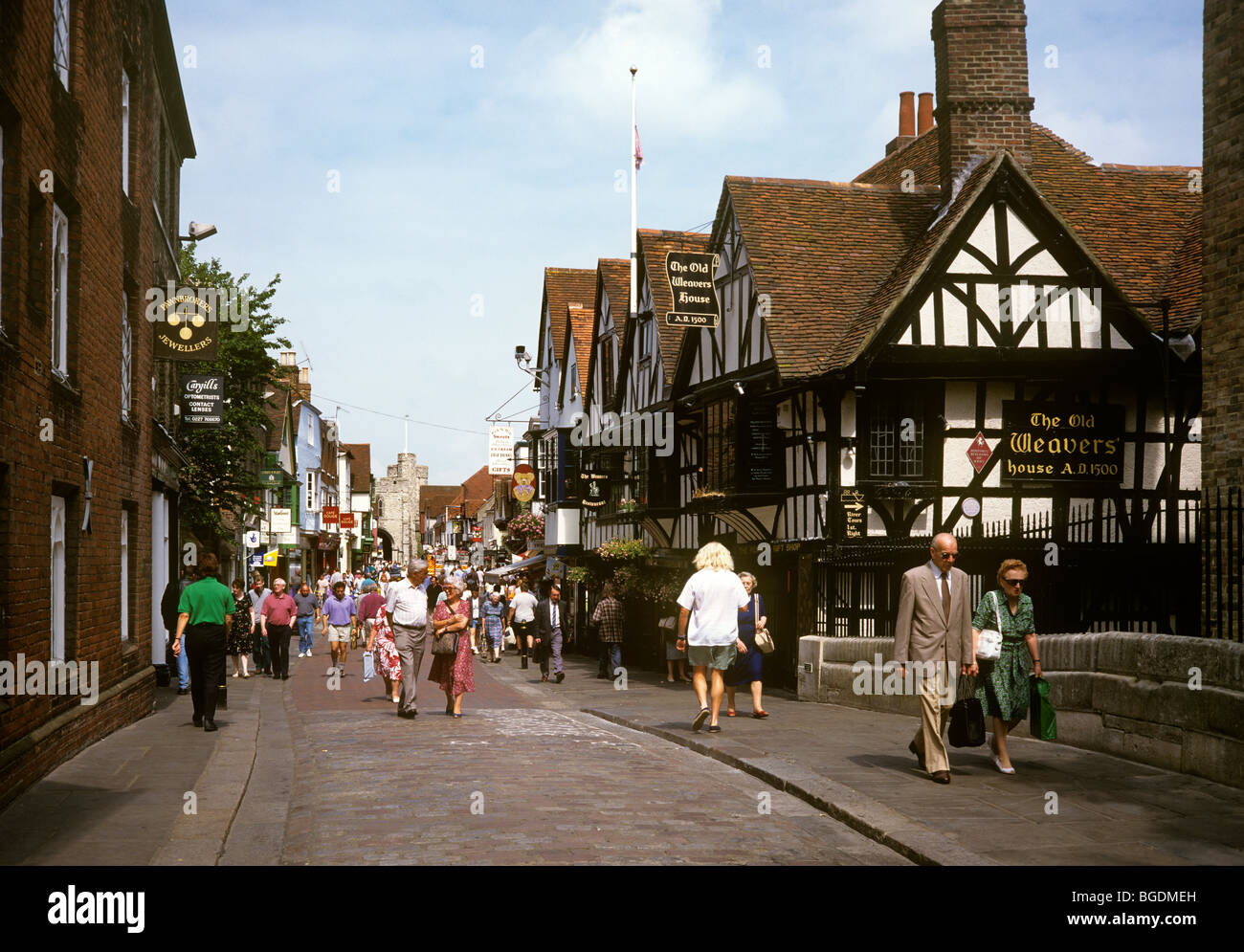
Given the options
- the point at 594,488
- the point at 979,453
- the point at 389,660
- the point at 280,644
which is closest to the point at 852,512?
the point at 979,453

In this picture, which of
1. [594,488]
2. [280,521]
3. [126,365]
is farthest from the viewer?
[280,521]

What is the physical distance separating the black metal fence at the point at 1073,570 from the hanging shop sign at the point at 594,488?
38.7 feet

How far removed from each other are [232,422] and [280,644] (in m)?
5.37

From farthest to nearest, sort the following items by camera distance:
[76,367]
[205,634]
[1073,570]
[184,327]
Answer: [184,327], [1073,570], [205,634], [76,367]

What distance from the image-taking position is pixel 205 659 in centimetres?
1380

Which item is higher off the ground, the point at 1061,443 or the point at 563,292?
the point at 563,292

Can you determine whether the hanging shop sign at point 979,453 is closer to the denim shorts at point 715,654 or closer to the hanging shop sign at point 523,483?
the denim shorts at point 715,654

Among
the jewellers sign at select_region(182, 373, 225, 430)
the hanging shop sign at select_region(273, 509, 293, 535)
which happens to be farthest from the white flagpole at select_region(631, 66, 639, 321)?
the hanging shop sign at select_region(273, 509, 293, 535)

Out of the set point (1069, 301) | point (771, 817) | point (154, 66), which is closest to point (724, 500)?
point (1069, 301)

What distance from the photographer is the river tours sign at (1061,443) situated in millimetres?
19453

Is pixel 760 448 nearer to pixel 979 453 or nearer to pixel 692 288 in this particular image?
pixel 979 453

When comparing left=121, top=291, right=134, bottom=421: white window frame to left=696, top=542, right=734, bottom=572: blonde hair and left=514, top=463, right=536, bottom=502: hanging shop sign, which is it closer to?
left=696, top=542, right=734, bottom=572: blonde hair

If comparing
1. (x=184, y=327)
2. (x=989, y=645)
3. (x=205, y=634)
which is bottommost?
(x=205, y=634)

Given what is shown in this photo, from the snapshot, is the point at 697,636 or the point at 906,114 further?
the point at 906,114
